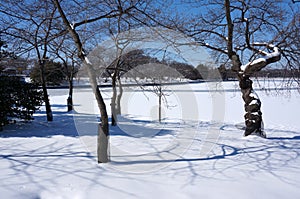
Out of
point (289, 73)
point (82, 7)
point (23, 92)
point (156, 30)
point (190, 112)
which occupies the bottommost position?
point (190, 112)

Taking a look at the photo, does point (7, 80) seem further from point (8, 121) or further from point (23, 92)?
point (8, 121)

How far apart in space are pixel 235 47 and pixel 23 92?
5185mm

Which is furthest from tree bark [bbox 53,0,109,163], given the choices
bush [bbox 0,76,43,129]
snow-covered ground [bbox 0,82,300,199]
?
bush [bbox 0,76,43,129]

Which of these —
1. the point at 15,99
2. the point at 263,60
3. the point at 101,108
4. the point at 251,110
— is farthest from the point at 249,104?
the point at 15,99

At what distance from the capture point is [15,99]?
4.90m

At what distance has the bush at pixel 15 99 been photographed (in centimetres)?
450

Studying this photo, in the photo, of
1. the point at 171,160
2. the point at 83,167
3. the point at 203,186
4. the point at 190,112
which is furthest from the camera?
the point at 190,112

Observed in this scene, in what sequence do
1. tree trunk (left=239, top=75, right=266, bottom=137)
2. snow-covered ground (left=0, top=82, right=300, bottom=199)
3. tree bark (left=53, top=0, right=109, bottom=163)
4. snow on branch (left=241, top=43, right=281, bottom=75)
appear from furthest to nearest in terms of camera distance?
tree trunk (left=239, top=75, right=266, bottom=137)
snow on branch (left=241, top=43, right=281, bottom=75)
tree bark (left=53, top=0, right=109, bottom=163)
snow-covered ground (left=0, top=82, right=300, bottom=199)

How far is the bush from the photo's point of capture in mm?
4500

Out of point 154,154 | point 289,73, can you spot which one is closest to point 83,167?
point 154,154

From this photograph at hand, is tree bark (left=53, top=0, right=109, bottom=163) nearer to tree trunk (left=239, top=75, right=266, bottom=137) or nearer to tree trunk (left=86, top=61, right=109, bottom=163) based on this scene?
tree trunk (left=86, top=61, right=109, bottom=163)

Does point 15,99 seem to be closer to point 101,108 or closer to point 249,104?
point 101,108

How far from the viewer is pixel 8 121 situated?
4531 millimetres

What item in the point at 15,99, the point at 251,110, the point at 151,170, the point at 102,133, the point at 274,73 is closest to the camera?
the point at 151,170
